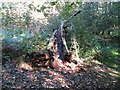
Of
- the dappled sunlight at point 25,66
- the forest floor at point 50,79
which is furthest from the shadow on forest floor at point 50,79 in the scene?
the dappled sunlight at point 25,66

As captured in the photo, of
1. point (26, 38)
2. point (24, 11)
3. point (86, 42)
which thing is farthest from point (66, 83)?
point (24, 11)

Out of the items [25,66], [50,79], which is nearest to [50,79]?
[50,79]

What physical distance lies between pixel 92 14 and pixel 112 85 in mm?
3151

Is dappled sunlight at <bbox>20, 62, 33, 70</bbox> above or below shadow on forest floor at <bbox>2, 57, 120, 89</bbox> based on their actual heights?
above

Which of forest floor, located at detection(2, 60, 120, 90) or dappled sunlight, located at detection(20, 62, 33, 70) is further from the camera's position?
dappled sunlight, located at detection(20, 62, 33, 70)

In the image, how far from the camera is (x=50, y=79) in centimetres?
314

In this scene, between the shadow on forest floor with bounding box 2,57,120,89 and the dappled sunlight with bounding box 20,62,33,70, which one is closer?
the shadow on forest floor with bounding box 2,57,120,89

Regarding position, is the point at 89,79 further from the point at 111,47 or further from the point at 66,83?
the point at 111,47

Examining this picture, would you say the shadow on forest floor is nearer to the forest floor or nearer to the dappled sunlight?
the forest floor

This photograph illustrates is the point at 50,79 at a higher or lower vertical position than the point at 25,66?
lower

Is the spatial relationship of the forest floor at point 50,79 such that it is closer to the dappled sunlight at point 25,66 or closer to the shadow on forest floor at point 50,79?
the shadow on forest floor at point 50,79

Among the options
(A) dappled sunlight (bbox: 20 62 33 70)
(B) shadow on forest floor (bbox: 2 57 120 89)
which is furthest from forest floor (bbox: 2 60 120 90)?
(A) dappled sunlight (bbox: 20 62 33 70)

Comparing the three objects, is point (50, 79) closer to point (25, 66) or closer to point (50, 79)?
point (50, 79)

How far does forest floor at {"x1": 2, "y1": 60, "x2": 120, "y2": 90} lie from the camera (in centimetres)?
274
